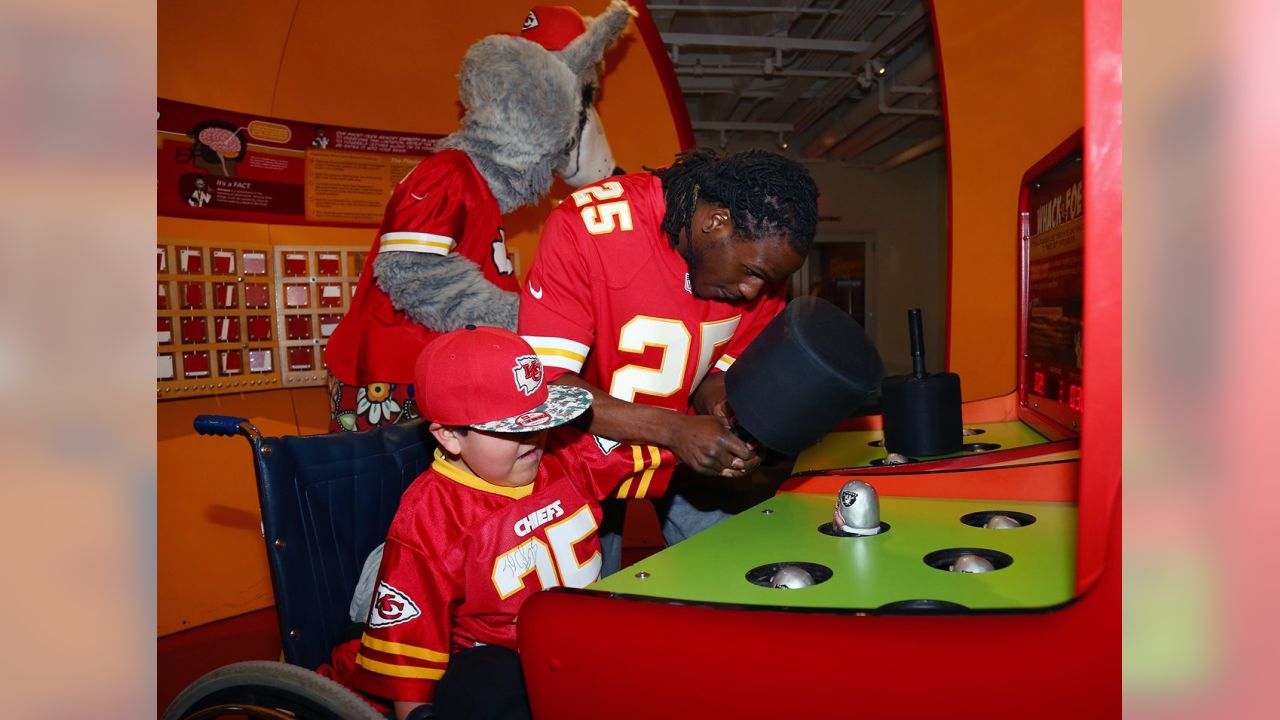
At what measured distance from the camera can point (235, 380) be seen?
296cm

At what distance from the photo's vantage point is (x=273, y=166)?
302 centimetres

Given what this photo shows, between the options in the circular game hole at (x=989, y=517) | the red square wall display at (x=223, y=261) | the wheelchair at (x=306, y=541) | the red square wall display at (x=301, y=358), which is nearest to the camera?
the wheelchair at (x=306, y=541)

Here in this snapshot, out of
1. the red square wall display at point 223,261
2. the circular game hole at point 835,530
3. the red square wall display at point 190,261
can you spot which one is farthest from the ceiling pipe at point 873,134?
the circular game hole at point 835,530

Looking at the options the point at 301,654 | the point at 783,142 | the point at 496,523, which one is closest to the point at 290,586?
the point at 301,654

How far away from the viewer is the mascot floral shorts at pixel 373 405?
83.7 inches

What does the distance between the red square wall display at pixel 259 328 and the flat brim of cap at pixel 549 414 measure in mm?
1993

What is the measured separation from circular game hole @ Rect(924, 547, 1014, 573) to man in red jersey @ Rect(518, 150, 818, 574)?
31 centimetres

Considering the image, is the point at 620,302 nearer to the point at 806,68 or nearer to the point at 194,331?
the point at 194,331

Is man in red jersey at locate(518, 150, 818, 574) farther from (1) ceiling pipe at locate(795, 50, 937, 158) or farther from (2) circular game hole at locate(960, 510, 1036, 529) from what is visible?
(1) ceiling pipe at locate(795, 50, 937, 158)

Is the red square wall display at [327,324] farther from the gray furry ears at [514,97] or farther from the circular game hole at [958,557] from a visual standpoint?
the circular game hole at [958,557]

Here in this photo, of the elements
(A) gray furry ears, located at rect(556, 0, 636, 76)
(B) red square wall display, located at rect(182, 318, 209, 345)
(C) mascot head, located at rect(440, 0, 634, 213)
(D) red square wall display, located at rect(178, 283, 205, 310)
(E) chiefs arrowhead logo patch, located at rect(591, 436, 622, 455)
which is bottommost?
(E) chiefs arrowhead logo patch, located at rect(591, 436, 622, 455)

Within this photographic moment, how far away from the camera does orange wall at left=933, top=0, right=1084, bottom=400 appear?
2.93 m

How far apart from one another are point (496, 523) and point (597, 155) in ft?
5.09

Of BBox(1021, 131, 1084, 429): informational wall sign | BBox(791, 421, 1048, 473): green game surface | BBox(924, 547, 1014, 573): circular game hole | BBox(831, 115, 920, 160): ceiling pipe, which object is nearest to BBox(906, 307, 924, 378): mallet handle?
BBox(791, 421, 1048, 473): green game surface
